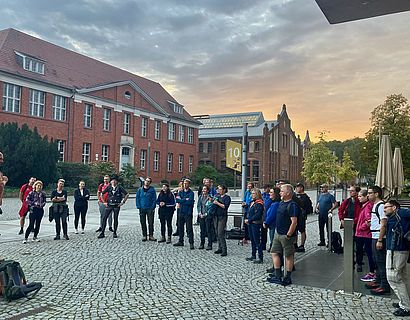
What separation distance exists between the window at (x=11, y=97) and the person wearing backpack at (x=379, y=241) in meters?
33.7

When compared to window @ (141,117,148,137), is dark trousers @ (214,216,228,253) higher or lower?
lower

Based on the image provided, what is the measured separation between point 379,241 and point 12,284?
18.7ft

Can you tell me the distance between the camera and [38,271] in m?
7.81

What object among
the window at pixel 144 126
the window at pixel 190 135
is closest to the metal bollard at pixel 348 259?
the window at pixel 144 126

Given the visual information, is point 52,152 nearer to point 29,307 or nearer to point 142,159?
point 142,159

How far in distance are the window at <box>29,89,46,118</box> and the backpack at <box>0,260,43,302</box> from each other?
33.0 metres

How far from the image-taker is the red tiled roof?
117 ft

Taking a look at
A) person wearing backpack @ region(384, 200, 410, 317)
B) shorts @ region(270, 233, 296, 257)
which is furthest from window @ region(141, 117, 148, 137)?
person wearing backpack @ region(384, 200, 410, 317)

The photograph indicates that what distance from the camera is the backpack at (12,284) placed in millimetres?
5957

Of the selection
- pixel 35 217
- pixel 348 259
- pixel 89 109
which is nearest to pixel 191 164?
pixel 89 109

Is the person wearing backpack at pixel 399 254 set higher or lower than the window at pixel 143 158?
lower

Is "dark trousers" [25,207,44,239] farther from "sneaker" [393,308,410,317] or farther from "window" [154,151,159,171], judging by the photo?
"window" [154,151,159,171]

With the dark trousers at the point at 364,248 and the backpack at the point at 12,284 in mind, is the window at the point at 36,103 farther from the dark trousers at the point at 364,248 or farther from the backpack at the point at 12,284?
the dark trousers at the point at 364,248

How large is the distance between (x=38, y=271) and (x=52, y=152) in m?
25.0
